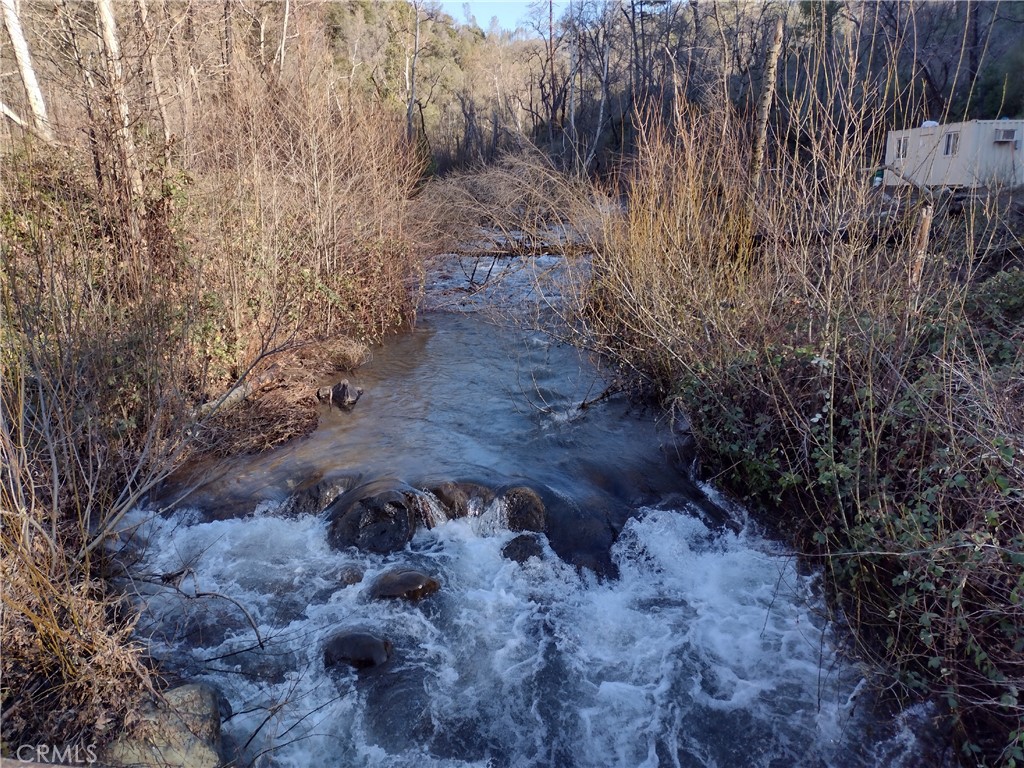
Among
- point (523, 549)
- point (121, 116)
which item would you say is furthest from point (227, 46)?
point (523, 549)

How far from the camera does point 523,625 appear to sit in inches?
187

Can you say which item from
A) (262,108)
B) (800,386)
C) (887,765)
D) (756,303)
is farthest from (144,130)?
(887,765)

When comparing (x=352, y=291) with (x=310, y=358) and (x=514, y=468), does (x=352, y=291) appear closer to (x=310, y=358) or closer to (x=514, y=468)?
(x=310, y=358)

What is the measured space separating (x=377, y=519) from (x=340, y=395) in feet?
9.81

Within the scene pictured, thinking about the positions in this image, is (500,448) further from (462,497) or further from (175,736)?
(175,736)

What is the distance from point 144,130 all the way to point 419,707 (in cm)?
627

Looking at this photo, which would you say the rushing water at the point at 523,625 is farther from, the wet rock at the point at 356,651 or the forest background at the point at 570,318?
the forest background at the point at 570,318

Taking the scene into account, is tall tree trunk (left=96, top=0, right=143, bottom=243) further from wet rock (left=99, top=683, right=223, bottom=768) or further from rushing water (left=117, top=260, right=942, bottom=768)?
wet rock (left=99, top=683, right=223, bottom=768)

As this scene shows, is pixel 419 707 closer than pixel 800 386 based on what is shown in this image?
Yes

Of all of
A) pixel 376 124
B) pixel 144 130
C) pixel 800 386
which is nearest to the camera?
pixel 800 386

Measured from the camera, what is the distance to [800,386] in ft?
17.4

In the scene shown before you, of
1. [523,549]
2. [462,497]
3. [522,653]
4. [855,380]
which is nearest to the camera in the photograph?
[522,653]

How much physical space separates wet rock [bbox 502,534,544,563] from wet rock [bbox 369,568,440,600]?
655 mm

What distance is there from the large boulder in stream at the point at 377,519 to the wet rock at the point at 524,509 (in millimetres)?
734
